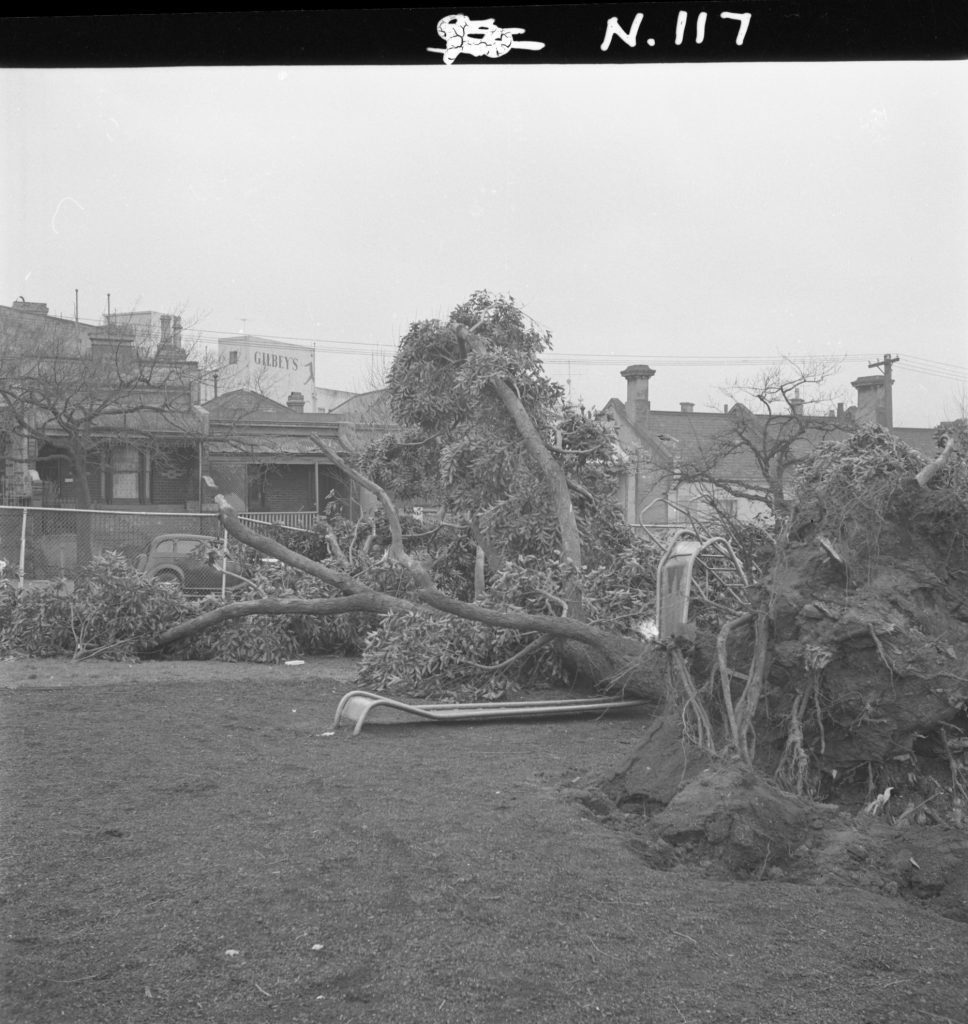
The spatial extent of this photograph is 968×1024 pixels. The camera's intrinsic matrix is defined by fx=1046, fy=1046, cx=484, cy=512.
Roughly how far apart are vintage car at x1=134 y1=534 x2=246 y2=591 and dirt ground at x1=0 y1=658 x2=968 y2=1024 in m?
8.39

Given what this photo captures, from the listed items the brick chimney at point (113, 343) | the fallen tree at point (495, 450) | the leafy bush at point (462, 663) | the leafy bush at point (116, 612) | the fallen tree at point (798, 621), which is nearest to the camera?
the fallen tree at point (798, 621)

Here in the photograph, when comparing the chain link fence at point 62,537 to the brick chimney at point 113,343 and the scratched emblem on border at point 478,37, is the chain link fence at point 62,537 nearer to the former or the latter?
the brick chimney at point 113,343

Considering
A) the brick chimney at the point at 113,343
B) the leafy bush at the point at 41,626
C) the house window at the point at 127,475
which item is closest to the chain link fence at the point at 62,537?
the leafy bush at the point at 41,626

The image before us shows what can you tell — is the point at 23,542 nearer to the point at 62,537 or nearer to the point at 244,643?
the point at 62,537

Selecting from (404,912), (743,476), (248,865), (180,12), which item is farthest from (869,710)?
(743,476)

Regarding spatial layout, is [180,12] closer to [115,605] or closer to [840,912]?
[840,912]

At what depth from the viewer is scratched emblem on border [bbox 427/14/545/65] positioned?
363 cm

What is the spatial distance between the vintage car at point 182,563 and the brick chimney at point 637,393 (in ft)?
19.9

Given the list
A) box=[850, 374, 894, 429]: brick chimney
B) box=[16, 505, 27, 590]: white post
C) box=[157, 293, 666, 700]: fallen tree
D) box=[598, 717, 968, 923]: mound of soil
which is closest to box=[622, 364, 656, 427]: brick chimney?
box=[157, 293, 666, 700]: fallen tree

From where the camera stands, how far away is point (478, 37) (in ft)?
12.0

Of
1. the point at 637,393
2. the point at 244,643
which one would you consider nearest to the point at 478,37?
the point at 244,643

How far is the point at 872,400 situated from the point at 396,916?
816 cm

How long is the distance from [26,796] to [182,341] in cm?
1680

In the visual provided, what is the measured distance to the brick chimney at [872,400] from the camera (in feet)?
29.7
